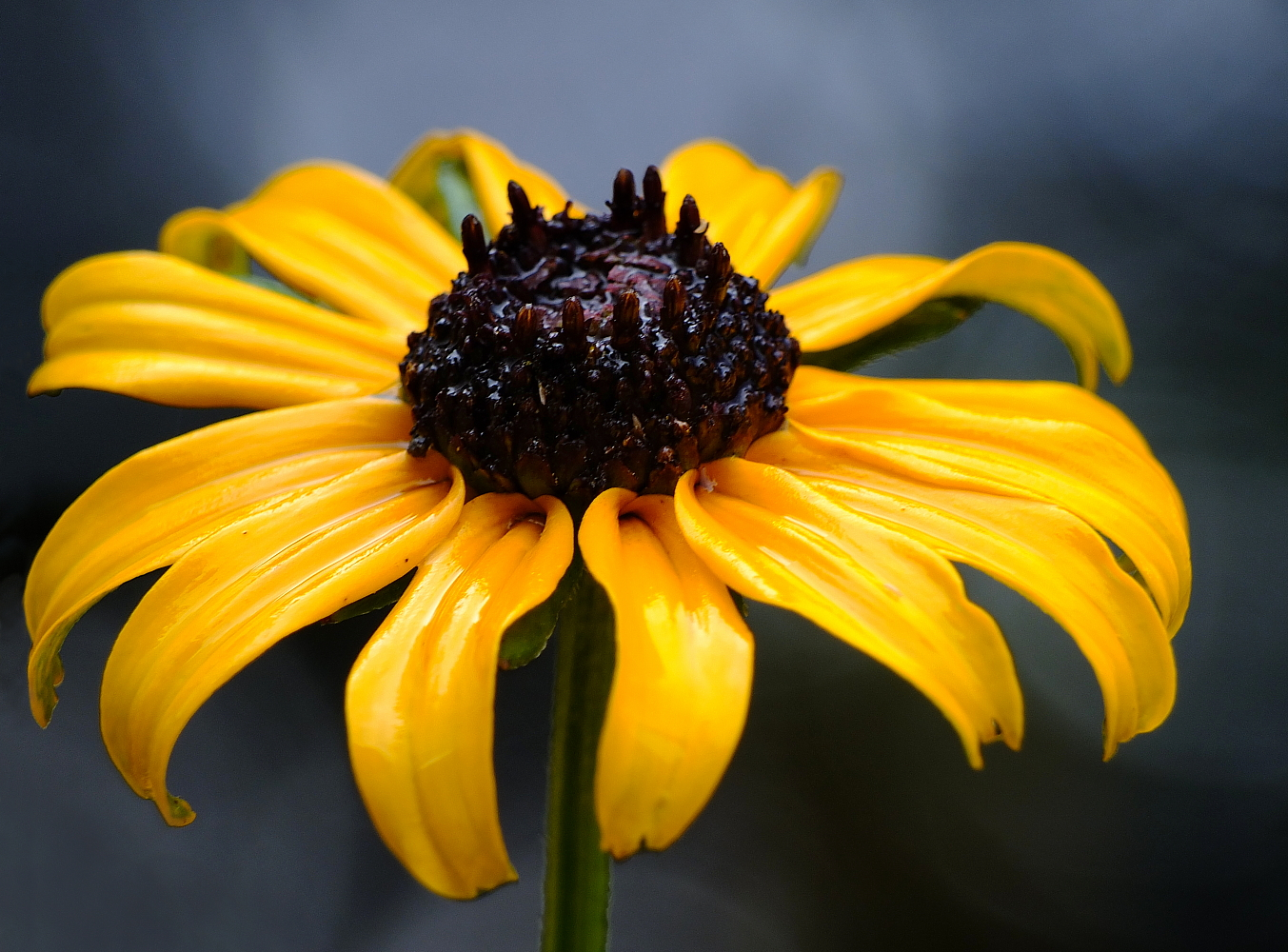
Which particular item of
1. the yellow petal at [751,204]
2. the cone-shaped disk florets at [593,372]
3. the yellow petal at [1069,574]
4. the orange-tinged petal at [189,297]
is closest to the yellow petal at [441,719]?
the cone-shaped disk florets at [593,372]

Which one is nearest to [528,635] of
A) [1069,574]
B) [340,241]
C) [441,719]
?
[441,719]

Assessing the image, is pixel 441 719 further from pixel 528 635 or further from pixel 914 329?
pixel 914 329

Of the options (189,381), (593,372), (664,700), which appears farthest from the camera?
(189,381)

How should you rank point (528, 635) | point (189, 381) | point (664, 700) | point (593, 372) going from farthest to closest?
1. point (189, 381)
2. point (593, 372)
3. point (528, 635)
4. point (664, 700)

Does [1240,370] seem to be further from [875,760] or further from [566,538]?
[566,538]

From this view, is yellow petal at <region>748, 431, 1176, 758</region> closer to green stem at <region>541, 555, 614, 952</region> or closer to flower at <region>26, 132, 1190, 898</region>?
flower at <region>26, 132, 1190, 898</region>

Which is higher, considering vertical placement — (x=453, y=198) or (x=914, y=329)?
(x=453, y=198)
